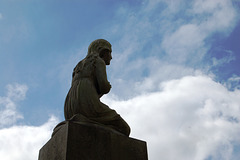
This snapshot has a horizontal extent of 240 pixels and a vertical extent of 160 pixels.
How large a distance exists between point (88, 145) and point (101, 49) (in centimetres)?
303

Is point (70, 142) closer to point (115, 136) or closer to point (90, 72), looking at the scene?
point (115, 136)

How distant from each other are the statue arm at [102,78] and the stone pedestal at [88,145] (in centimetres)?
111

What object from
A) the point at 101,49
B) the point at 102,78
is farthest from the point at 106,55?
the point at 102,78

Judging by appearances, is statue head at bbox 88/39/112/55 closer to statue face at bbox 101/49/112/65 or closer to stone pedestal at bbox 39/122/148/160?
statue face at bbox 101/49/112/65

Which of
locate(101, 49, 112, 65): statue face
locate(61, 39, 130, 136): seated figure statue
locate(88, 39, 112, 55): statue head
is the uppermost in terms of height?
locate(88, 39, 112, 55): statue head

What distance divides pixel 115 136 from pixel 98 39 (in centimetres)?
303

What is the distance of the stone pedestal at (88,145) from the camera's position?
17.2ft

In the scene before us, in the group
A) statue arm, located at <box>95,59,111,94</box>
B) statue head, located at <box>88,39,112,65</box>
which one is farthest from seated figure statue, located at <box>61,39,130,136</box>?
statue head, located at <box>88,39,112,65</box>

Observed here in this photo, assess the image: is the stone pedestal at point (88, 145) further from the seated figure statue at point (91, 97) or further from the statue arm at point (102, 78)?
the statue arm at point (102, 78)

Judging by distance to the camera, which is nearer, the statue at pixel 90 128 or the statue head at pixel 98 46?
the statue at pixel 90 128

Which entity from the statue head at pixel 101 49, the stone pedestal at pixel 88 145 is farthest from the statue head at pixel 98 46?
the stone pedestal at pixel 88 145

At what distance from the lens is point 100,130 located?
18.9 feet

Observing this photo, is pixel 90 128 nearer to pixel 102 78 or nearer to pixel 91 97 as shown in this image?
pixel 91 97

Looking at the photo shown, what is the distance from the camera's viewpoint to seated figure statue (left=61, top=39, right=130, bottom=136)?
6086 millimetres
